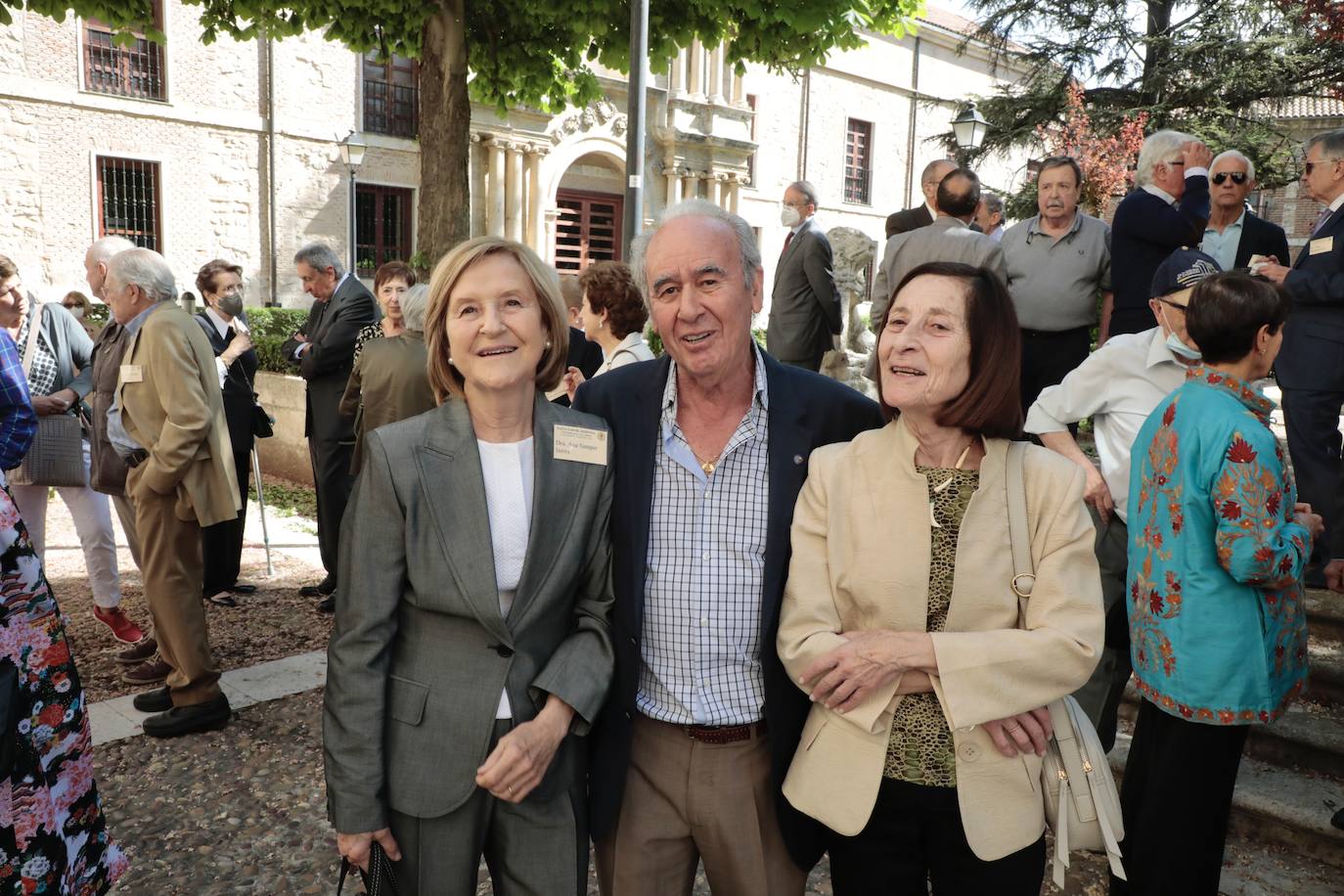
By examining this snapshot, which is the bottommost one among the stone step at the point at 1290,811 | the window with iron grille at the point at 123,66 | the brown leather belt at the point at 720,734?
the stone step at the point at 1290,811

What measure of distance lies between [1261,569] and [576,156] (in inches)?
880

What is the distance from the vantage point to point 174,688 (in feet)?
14.2

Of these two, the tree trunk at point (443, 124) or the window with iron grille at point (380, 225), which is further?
the window with iron grille at point (380, 225)

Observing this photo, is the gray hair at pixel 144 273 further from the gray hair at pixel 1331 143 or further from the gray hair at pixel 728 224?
the gray hair at pixel 1331 143

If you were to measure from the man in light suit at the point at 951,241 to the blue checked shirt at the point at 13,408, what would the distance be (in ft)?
12.5

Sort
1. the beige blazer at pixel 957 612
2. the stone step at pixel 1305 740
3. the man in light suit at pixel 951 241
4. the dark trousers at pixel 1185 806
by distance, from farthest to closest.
Result: the man in light suit at pixel 951 241, the stone step at pixel 1305 740, the dark trousers at pixel 1185 806, the beige blazer at pixel 957 612

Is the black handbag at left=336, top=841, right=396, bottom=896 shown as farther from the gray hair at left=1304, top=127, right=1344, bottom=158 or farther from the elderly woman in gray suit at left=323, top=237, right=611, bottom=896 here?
the gray hair at left=1304, top=127, right=1344, bottom=158

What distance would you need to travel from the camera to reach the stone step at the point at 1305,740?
3543mm

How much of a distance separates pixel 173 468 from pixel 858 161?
30.0 m

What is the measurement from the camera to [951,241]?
4789 mm

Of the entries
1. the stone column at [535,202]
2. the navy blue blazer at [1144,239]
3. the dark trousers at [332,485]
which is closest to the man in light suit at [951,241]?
the navy blue blazer at [1144,239]

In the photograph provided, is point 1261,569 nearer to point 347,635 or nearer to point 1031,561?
point 1031,561

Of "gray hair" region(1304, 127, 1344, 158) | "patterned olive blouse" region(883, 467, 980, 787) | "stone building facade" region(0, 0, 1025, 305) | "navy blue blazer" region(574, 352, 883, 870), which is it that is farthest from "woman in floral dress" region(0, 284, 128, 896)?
"stone building facade" region(0, 0, 1025, 305)

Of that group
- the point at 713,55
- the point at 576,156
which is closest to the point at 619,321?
the point at 576,156
